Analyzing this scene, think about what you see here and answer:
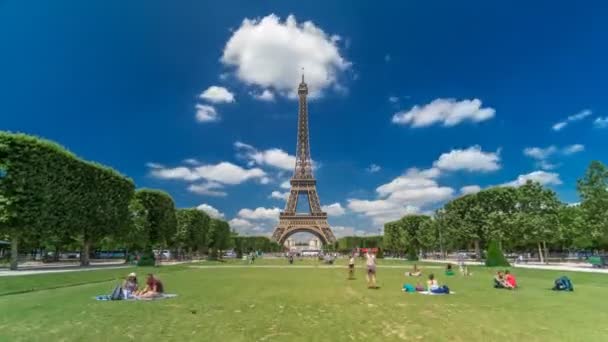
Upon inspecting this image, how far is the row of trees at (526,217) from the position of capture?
40.6 meters

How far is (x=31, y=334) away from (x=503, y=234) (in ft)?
185

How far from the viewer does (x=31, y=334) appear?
29.0 ft

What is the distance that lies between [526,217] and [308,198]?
68283mm

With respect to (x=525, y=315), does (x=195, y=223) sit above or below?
above

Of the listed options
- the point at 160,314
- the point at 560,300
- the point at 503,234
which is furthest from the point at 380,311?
the point at 503,234

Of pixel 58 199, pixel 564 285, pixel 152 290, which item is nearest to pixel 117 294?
pixel 152 290

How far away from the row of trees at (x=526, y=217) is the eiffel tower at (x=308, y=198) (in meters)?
35.6

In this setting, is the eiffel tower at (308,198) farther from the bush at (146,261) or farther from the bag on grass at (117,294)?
the bag on grass at (117,294)

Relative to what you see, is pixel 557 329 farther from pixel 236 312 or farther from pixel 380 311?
pixel 236 312

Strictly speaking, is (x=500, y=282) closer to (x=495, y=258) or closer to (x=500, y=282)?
(x=500, y=282)

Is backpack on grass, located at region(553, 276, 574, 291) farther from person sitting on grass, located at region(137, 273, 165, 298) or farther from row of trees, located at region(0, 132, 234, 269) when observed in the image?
row of trees, located at region(0, 132, 234, 269)

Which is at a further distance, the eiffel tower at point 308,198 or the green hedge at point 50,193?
the eiffel tower at point 308,198

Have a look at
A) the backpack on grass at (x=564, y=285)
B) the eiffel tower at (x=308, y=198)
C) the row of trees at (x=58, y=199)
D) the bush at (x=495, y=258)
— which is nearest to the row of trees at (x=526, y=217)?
the bush at (x=495, y=258)

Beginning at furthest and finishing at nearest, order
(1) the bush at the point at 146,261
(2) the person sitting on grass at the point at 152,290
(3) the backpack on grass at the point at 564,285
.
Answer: (1) the bush at the point at 146,261, (3) the backpack on grass at the point at 564,285, (2) the person sitting on grass at the point at 152,290
